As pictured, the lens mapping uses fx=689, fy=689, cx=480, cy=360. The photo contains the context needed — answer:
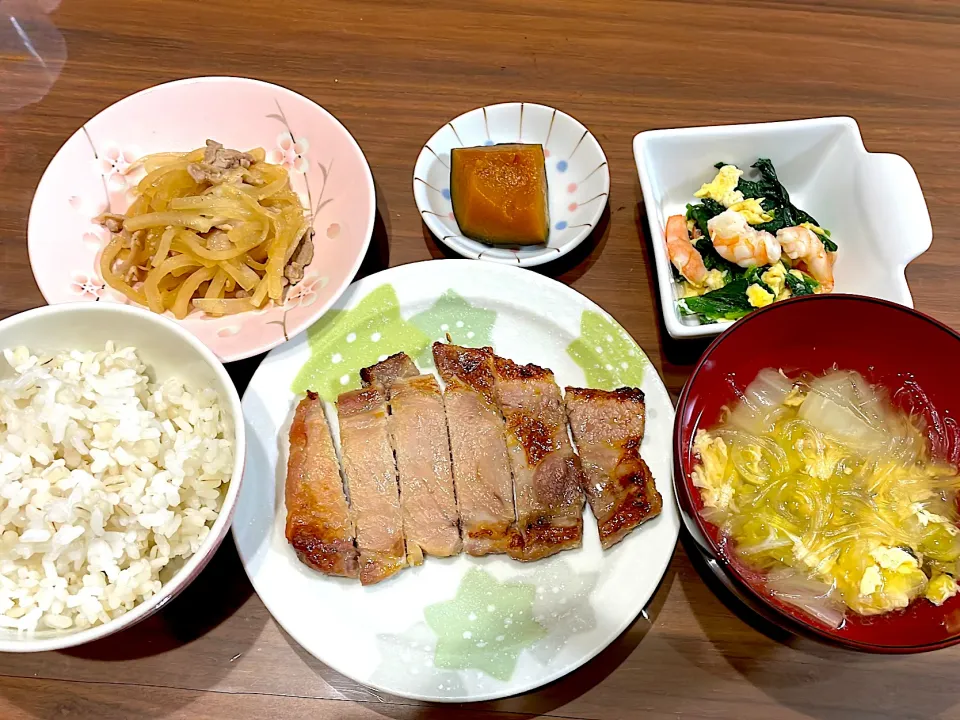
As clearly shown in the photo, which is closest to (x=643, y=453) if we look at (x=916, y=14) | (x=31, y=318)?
(x=31, y=318)

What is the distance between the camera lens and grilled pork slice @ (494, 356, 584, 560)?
1805mm

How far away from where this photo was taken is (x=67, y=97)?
8.15 feet

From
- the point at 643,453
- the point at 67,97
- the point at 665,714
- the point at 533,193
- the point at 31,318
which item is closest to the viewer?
the point at 31,318

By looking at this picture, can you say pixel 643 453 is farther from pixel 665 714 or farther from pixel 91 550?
pixel 91 550

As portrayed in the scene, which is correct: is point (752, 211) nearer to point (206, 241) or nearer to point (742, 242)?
point (742, 242)

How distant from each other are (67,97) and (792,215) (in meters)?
2.57

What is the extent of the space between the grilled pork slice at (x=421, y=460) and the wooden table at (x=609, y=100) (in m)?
0.44

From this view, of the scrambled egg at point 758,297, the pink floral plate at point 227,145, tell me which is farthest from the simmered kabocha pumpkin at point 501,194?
the scrambled egg at point 758,297

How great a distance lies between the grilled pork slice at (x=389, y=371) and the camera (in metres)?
1.96

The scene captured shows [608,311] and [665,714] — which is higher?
[608,311]

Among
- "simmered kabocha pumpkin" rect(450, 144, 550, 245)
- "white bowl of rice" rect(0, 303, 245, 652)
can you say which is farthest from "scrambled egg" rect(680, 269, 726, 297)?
"white bowl of rice" rect(0, 303, 245, 652)

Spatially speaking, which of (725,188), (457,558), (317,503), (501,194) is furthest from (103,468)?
(725,188)

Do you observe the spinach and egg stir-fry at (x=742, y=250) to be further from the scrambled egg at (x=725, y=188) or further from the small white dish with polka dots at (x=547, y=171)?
the small white dish with polka dots at (x=547, y=171)

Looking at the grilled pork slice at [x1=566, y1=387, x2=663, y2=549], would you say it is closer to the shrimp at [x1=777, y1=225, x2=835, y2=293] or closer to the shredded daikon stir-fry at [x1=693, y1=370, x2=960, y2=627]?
the shredded daikon stir-fry at [x1=693, y1=370, x2=960, y2=627]
